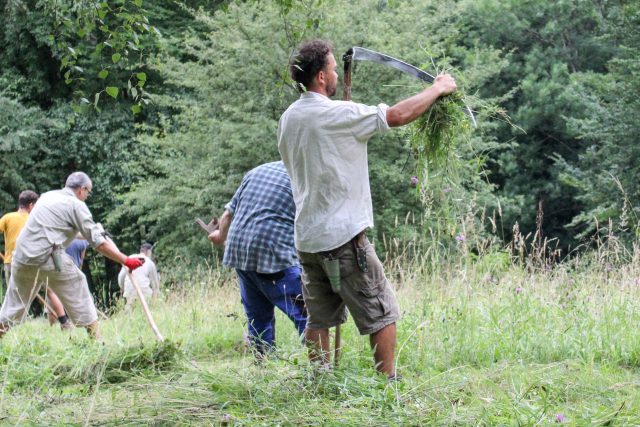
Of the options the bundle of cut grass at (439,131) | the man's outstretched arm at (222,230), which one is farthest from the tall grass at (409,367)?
the bundle of cut grass at (439,131)

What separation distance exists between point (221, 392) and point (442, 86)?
6.16 feet

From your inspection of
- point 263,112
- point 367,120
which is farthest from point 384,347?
point 263,112

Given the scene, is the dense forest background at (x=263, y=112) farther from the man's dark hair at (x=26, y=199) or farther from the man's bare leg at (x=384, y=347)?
the man's bare leg at (x=384, y=347)

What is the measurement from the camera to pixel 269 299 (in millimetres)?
5871

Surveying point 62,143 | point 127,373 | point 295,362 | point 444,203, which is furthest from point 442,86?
point 62,143

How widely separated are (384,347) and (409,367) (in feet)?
3.37

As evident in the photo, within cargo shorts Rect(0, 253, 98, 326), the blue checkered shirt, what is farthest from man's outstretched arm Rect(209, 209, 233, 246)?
cargo shorts Rect(0, 253, 98, 326)

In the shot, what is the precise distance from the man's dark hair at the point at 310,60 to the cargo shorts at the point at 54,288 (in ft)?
14.6

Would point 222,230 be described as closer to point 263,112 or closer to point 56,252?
point 56,252

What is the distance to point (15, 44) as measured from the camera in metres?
22.5

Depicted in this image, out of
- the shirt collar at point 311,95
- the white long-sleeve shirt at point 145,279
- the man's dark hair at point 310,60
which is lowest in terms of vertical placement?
the white long-sleeve shirt at point 145,279

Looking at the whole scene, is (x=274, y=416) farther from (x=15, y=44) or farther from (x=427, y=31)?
(x=15, y=44)

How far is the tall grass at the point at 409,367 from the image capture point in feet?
13.3

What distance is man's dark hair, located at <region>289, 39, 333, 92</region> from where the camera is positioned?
4.60m
